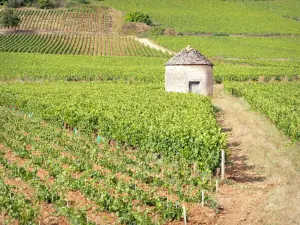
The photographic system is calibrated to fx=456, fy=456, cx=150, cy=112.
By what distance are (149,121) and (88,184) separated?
5.76 m

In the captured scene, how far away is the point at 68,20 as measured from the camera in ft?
294

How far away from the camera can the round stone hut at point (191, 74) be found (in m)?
33.8

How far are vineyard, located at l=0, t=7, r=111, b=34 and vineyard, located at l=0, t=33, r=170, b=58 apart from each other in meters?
5.16

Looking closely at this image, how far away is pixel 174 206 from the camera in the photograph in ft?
38.2

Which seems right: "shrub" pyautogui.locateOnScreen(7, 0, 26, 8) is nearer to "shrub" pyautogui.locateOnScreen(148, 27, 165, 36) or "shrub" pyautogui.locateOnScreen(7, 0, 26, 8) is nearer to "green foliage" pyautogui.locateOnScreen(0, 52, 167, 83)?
"shrub" pyautogui.locateOnScreen(148, 27, 165, 36)

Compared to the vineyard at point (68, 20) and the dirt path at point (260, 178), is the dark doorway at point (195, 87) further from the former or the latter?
the vineyard at point (68, 20)

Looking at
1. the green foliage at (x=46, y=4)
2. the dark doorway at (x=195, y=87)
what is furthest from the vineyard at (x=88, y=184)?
the green foliage at (x=46, y=4)

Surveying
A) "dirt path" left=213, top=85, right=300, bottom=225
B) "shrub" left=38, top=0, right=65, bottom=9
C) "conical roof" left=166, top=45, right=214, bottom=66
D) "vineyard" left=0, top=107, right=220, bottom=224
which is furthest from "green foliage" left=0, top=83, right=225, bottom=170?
"shrub" left=38, top=0, right=65, bottom=9

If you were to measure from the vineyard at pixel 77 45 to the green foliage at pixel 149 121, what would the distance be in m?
38.9

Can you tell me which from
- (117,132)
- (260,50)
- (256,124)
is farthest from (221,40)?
(117,132)

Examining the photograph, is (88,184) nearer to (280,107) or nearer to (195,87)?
(280,107)

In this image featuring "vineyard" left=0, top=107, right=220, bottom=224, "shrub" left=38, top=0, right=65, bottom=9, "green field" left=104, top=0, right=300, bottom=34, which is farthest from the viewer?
"shrub" left=38, top=0, right=65, bottom=9

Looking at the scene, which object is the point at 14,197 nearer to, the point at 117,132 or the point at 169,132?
the point at 169,132

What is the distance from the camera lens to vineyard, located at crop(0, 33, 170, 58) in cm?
6681
